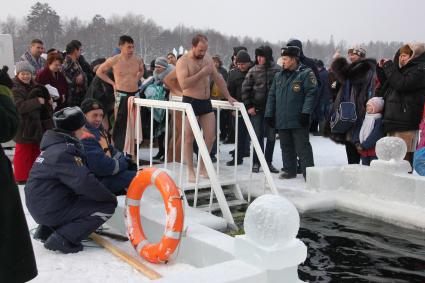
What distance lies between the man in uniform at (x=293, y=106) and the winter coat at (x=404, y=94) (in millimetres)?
951

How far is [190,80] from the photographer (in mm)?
6016

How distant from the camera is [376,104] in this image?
6430 millimetres

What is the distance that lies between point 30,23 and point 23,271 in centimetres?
7563

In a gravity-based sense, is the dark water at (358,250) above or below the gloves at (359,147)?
below

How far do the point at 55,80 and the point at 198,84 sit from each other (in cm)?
281

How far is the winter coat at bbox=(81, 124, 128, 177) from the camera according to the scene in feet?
14.8

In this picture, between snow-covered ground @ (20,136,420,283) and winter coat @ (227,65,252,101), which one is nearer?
snow-covered ground @ (20,136,420,283)

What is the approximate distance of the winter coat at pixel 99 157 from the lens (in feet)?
14.8

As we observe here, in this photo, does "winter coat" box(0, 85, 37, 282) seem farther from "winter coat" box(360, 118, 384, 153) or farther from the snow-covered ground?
"winter coat" box(360, 118, 384, 153)

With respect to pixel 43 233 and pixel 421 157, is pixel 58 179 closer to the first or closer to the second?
pixel 43 233

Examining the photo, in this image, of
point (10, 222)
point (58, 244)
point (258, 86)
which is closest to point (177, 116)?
point (258, 86)

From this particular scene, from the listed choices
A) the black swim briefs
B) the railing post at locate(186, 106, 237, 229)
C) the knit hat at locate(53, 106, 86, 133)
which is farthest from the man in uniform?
the knit hat at locate(53, 106, 86, 133)

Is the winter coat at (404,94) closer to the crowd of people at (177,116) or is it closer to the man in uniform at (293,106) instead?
the crowd of people at (177,116)

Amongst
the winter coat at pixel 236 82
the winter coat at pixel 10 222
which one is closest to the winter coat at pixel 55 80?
the winter coat at pixel 236 82
